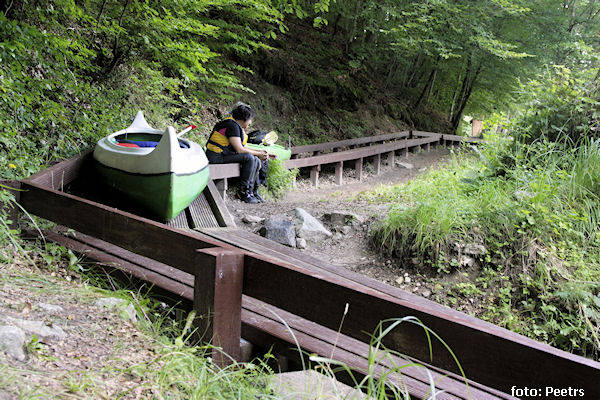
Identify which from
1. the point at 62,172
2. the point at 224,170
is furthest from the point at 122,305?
the point at 224,170

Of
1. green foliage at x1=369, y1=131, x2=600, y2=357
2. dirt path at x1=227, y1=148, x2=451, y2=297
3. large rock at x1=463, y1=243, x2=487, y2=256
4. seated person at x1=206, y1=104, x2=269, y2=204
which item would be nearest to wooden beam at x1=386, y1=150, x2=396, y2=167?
dirt path at x1=227, y1=148, x2=451, y2=297

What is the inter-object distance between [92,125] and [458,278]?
5.17 meters

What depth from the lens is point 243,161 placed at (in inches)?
292

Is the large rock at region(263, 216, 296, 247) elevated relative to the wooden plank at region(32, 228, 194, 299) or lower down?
lower down

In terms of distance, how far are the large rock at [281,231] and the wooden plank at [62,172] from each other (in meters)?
2.24

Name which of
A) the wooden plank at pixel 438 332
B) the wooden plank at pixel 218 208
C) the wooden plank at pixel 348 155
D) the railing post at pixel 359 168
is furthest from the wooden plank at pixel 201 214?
the railing post at pixel 359 168

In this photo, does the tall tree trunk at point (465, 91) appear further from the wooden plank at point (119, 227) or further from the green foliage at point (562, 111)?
the wooden plank at point (119, 227)

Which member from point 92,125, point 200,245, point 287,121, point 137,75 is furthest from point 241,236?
point 287,121

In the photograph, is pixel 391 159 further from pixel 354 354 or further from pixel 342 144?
pixel 354 354

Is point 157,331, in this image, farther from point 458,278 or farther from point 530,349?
point 458,278

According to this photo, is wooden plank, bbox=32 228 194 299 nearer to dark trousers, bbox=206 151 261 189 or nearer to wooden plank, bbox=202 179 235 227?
wooden plank, bbox=202 179 235 227

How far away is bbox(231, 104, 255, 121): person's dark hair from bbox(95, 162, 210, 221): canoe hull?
204 centimetres

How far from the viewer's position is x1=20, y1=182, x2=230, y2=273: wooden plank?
2543 mm

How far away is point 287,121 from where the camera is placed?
43.3ft
